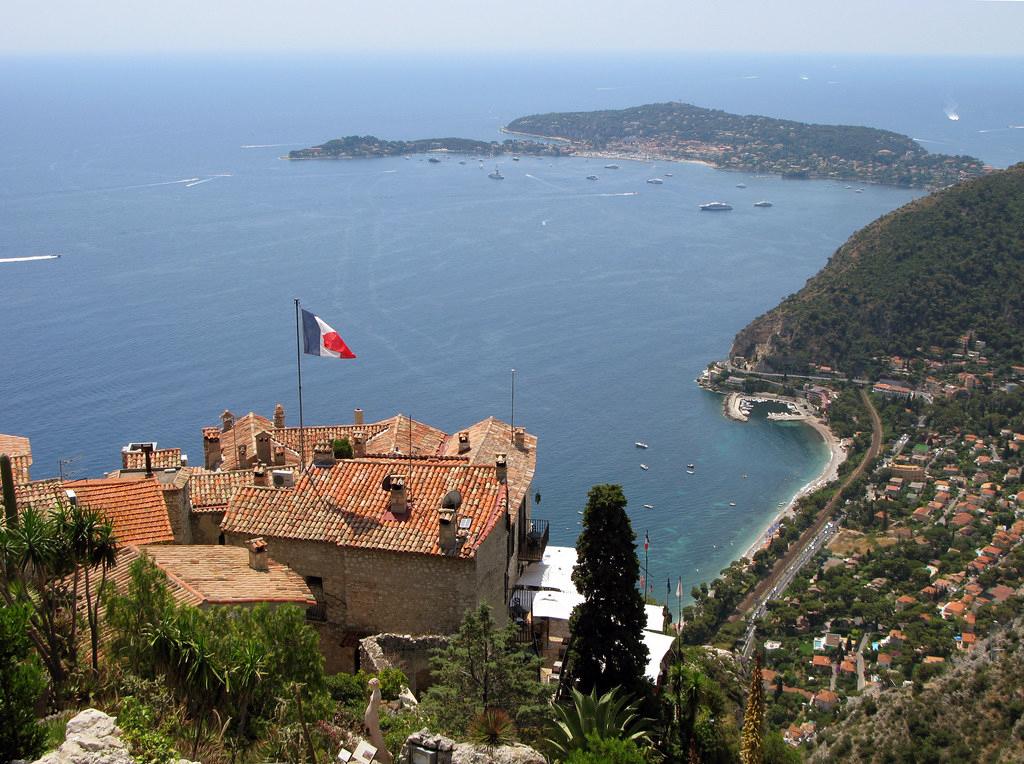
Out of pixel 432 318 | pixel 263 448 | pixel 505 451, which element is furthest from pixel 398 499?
pixel 432 318

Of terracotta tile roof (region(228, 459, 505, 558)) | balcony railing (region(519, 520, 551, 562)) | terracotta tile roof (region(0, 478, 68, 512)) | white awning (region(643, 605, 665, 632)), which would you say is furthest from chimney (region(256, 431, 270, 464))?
white awning (region(643, 605, 665, 632))

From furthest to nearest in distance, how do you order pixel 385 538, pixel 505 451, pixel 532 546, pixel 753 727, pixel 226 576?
pixel 505 451, pixel 532 546, pixel 385 538, pixel 226 576, pixel 753 727

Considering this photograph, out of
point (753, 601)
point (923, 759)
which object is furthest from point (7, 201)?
point (923, 759)

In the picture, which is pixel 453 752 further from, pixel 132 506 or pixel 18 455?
pixel 18 455

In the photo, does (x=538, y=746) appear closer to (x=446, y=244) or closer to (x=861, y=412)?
(x=861, y=412)

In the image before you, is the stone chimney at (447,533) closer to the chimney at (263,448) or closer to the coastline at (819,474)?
the chimney at (263,448)

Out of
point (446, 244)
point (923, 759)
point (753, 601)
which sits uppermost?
point (446, 244)

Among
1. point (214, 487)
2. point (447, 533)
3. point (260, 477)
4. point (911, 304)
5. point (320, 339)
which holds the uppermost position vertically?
point (320, 339)
